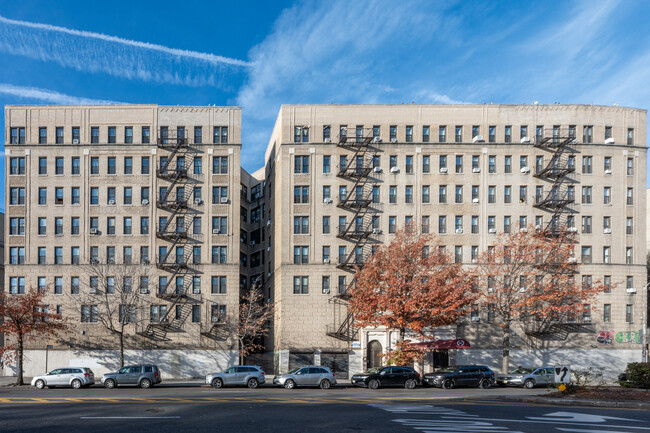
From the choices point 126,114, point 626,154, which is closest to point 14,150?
point 126,114

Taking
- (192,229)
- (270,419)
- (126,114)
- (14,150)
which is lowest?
(270,419)

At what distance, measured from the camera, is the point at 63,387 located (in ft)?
133

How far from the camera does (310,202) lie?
57375mm

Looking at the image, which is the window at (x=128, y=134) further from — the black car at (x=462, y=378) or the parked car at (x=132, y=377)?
the black car at (x=462, y=378)

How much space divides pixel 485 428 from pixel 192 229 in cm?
4374

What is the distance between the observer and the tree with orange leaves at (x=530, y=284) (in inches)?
2046

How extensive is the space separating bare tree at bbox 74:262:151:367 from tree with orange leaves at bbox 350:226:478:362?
66.3ft

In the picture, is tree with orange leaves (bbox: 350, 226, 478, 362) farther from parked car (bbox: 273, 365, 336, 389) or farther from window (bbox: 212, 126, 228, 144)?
window (bbox: 212, 126, 228, 144)

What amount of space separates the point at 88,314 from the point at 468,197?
36602mm

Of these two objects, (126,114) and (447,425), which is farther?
(126,114)

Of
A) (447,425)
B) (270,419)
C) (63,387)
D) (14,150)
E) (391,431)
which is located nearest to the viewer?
(391,431)

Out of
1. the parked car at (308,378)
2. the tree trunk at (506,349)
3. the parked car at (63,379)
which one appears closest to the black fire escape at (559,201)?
the tree trunk at (506,349)

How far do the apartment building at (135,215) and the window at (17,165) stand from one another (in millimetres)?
124

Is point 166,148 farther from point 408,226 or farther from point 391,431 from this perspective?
point 391,431
